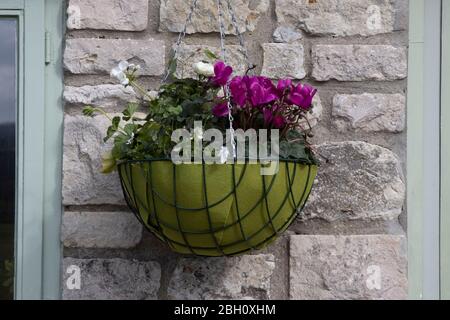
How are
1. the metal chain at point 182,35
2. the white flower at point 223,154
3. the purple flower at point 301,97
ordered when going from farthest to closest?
1. the metal chain at point 182,35
2. the purple flower at point 301,97
3. the white flower at point 223,154

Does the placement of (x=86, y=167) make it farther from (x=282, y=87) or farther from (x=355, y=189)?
(x=355, y=189)

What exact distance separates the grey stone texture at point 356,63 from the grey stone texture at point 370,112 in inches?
2.2

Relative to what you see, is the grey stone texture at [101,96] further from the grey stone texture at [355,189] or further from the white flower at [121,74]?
the grey stone texture at [355,189]

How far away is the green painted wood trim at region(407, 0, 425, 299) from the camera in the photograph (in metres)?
2.20

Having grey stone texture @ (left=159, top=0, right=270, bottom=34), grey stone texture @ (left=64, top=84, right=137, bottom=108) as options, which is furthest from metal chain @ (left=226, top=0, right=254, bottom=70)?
grey stone texture @ (left=64, top=84, right=137, bottom=108)

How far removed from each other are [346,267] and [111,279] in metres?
0.68

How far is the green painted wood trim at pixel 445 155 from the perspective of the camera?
2209 millimetres

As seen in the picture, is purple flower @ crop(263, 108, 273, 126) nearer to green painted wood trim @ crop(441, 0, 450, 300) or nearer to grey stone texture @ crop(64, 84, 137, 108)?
grey stone texture @ crop(64, 84, 137, 108)

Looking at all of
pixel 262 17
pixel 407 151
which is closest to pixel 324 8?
pixel 262 17

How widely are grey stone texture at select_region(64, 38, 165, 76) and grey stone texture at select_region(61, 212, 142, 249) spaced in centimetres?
43

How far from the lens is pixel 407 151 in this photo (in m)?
2.20

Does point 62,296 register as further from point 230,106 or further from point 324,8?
point 324,8

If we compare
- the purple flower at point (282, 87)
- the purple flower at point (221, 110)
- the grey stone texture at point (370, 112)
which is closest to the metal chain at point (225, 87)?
the purple flower at point (221, 110)

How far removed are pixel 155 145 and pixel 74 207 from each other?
466 millimetres
